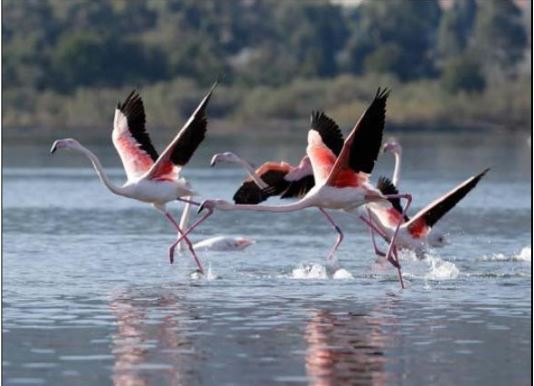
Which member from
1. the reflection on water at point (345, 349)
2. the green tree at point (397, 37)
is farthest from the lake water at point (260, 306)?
the green tree at point (397, 37)

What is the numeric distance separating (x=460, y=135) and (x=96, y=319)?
4841cm

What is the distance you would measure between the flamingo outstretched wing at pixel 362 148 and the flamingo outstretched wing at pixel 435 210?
3.86ft

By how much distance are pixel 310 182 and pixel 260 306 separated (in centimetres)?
360

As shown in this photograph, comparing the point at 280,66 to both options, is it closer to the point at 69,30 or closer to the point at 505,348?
the point at 69,30

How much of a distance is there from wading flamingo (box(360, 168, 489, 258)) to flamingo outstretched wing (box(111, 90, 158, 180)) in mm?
2123

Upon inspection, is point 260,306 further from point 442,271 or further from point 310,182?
point 310,182

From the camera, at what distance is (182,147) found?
16.8 m

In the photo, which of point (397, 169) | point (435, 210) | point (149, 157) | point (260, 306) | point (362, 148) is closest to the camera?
point (260, 306)

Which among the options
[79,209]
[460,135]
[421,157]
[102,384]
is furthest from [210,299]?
[460,135]

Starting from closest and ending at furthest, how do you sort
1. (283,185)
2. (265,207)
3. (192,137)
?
(265,207) < (192,137) < (283,185)

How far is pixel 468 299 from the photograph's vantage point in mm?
14641

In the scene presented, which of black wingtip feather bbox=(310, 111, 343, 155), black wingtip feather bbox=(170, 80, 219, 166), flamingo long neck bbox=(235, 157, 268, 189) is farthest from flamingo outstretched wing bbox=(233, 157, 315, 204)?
black wingtip feather bbox=(310, 111, 343, 155)

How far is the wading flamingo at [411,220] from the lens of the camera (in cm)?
1703

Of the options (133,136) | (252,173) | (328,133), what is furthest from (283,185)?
(133,136)
